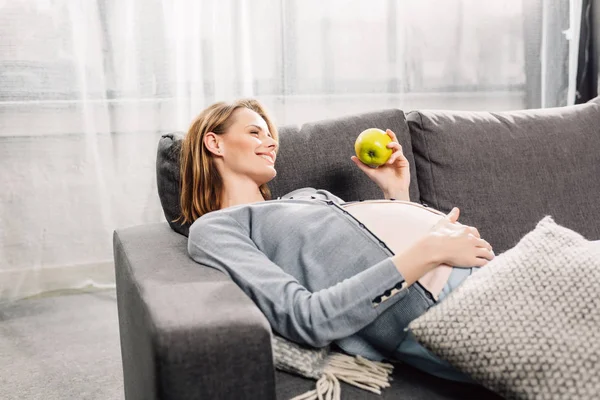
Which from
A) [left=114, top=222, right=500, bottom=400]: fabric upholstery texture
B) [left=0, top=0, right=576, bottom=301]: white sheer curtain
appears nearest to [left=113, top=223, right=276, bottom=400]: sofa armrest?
[left=114, top=222, right=500, bottom=400]: fabric upholstery texture

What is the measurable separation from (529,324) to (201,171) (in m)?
0.81

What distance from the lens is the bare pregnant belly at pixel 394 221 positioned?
4.22 ft

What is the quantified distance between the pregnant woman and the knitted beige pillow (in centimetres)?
9

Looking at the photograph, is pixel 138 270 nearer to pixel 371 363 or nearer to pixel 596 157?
pixel 371 363

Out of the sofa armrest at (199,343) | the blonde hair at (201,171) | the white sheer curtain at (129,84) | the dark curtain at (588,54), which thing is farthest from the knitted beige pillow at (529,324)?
the dark curtain at (588,54)

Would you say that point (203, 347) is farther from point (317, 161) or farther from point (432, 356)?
point (317, 161)

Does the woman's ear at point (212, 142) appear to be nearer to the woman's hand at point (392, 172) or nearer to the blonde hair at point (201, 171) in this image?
the blonde hair at point (201, 171)

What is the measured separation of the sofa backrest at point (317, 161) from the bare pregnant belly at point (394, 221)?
0.81 feet

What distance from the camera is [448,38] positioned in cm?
296

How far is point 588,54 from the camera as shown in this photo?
10.2ft

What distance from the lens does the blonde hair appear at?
149cm

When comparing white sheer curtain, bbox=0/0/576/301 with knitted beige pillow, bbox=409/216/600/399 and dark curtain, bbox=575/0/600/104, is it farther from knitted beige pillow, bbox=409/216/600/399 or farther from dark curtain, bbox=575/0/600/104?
Answer: knitted beige pillow, bbox=409/216/600/399

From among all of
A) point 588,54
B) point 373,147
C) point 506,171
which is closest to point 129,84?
point 373,147

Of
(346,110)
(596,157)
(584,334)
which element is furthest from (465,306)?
(346,110)
